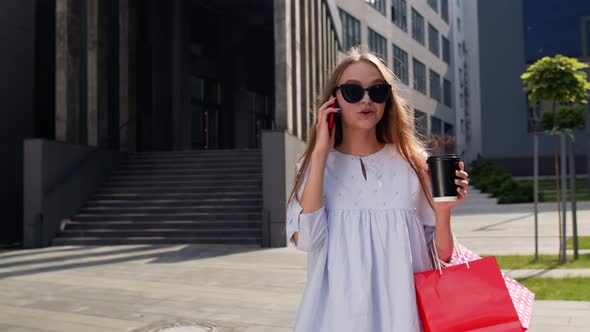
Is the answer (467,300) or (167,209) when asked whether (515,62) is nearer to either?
(167,209)

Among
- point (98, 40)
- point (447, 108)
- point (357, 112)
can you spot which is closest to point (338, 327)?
point (357, 112)

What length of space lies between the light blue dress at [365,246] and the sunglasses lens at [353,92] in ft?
0.92

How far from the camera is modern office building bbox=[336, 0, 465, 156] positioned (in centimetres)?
3544

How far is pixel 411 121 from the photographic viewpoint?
2.56 m

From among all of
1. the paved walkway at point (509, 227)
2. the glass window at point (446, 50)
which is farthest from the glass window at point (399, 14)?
the paved walkway at point (509, 227)

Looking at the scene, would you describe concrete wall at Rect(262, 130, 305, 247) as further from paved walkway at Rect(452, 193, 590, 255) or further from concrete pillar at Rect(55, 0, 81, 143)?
concrete pillar at Rect(55, 0, 81, 143)

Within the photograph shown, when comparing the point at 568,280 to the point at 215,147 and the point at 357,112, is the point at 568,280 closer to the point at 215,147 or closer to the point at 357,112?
the point at 357,112

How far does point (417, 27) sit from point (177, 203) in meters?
36.2

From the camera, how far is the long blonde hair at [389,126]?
2.41 meters

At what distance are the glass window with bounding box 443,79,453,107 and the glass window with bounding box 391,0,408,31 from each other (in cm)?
1156

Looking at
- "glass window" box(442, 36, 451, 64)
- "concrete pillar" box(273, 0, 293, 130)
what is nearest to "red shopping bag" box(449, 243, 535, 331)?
"concrete pillar" box(273, 0, 293, 130)

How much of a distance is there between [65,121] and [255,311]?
1063 cm

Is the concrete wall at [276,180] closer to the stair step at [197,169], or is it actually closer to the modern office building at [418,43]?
the stair step at [197,169]

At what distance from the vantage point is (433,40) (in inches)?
1967
